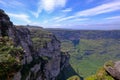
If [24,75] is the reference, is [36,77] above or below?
below

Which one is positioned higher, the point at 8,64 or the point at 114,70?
the point at 8,64

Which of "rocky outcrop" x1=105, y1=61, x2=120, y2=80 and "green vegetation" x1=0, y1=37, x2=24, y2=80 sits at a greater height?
"green vegetation" x1=0, y1=37, x2=24, y2=80

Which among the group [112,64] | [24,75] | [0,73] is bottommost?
[24,75]

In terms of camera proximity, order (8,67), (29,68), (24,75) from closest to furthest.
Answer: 1. (8,67)
2. (24,75)
3. (29,68)

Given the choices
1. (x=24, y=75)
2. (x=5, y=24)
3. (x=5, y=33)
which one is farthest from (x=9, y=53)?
(x=24, y=75)

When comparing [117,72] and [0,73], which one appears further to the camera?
[117,72]

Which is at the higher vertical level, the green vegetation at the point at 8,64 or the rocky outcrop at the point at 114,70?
the green vegetation at the point at 8,64

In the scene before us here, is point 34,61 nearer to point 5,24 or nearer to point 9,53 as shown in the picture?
point 5,24

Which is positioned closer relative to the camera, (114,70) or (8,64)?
(8,64)

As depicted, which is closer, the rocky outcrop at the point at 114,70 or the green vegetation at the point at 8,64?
the green vegetation at the point at 8,64

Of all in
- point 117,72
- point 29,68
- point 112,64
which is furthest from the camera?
point 29,68

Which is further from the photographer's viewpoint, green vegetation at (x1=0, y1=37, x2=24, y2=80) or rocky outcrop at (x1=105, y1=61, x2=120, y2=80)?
rocky outcrop at (x1=105, y1=61, x2=120, y2=80)
